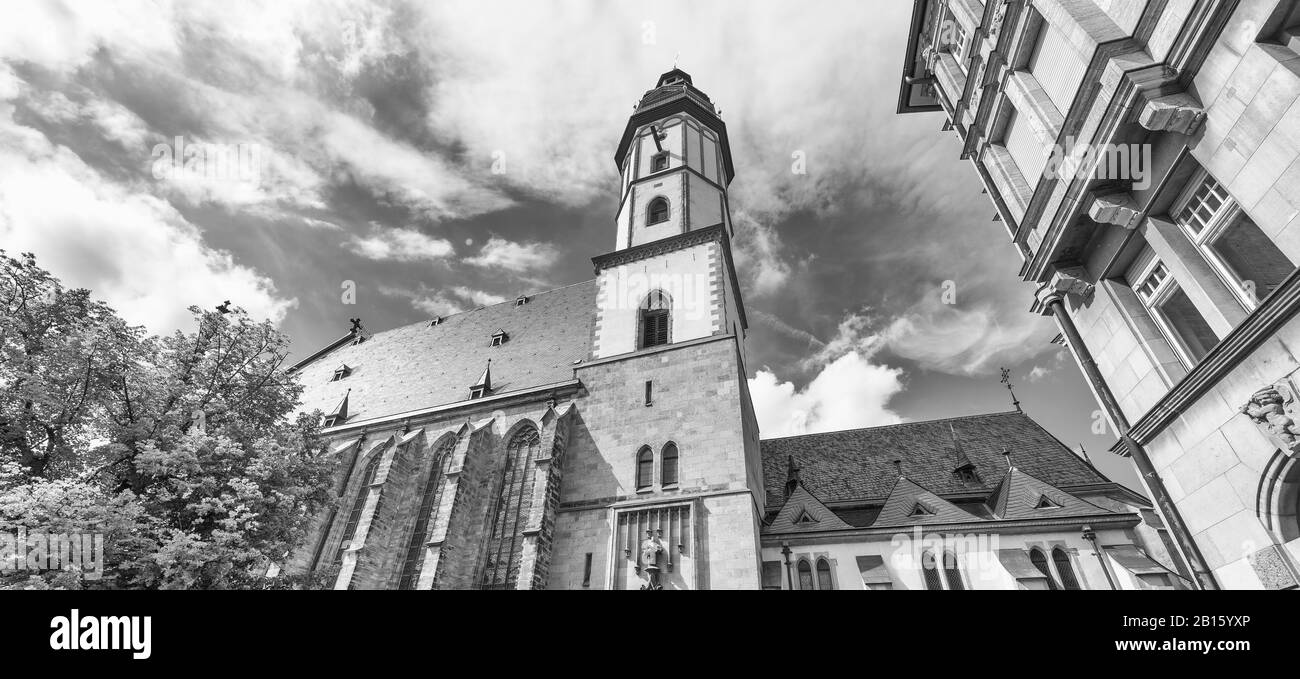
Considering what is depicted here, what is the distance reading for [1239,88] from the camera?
609 cm

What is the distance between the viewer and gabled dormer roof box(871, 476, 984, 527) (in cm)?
1606

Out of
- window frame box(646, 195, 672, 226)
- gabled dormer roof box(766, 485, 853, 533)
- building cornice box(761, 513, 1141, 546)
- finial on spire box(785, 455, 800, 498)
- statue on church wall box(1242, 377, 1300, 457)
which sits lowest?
statue on church wall box(1242, 377, 1300, 457)

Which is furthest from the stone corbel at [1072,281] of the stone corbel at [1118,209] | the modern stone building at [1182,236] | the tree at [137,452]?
the tree at [137,452]

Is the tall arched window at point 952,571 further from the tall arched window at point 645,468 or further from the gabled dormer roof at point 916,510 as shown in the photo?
the tall arched window at point 645,468

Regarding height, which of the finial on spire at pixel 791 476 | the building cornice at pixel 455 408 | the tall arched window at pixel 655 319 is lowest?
the finial on spire at pixel 791 476

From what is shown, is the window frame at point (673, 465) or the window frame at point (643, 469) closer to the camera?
the window frame at point (673, 465)

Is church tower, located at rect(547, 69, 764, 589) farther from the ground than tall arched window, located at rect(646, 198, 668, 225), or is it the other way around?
tall arched window, located at rect(646, 198, 668, 225)

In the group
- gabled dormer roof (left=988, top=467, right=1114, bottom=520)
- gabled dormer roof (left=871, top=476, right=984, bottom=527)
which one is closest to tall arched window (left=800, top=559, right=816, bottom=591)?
gabled dormer roof (left=871, top=476, right=984, bottom=527)

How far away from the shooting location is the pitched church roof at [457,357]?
Answer: 68.7 feet

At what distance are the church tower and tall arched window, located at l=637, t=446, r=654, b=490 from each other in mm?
39

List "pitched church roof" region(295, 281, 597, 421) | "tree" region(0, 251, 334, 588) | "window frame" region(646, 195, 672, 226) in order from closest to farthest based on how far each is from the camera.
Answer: "tree" region(0, 251, 334, 588)
"pitched church roof" region(295, 281, 597, 421)
"window frame" region(646, 195, 672, 226)

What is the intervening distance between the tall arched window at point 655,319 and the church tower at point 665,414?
1.9 inches

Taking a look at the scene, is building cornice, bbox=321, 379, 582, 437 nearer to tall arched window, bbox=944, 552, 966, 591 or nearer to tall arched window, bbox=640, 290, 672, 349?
tall arched window, bbox=640, 290, 672, 349
